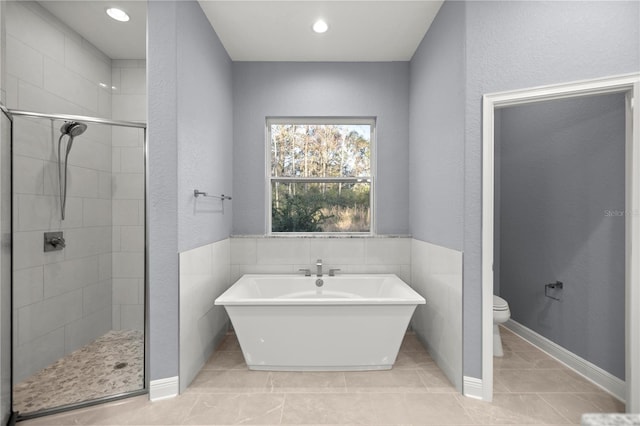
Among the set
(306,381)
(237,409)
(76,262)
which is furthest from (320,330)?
(76,262)

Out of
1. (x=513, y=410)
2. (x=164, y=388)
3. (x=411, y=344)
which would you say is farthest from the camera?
(x=411, y=344)

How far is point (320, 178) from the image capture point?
10.3ft

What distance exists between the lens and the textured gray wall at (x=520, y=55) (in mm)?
1653

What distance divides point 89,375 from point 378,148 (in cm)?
296

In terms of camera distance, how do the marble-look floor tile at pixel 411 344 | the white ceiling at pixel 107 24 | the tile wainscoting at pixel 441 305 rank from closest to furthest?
the tile wainscoting at pixel 441 305 → the white ceiling at pixel 107 24 → the marble-look floor tile at pixel 411 344

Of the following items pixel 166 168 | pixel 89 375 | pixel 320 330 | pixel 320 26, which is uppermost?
pixel 320 26

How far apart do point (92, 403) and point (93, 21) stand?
2.64 metres

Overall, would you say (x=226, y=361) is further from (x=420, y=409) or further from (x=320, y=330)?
(x=420, y=409)

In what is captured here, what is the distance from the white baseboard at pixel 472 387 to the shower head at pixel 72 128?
293 cm

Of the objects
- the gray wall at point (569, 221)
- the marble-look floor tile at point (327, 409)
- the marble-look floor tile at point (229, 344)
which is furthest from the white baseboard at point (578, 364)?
the marble-look floor tile at point (229, 344)

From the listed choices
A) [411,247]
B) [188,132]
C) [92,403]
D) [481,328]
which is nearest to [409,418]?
[481,328]

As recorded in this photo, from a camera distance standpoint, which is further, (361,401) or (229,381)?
(229,381)

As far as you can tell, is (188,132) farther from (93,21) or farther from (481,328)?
(481,328)

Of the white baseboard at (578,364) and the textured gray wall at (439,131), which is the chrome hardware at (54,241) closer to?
the textured gray wall at (439,131)
